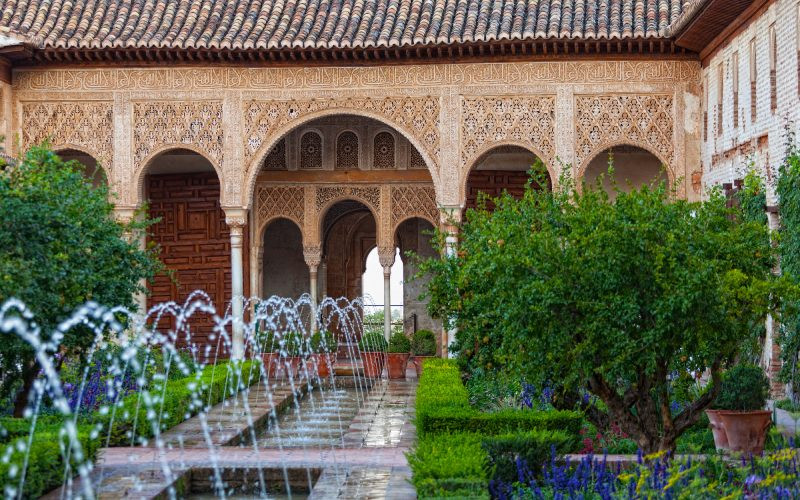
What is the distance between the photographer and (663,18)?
55.9ft

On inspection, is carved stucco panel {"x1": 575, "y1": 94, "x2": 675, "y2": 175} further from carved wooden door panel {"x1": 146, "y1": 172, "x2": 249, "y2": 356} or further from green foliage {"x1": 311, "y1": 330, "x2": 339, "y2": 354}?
carved wooden door panel {"x1": 146, "y1": 172, "x2": 249, "y2": 356}

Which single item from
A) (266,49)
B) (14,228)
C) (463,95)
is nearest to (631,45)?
(463,95)

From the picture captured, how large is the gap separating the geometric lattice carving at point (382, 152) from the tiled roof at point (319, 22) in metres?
3.02

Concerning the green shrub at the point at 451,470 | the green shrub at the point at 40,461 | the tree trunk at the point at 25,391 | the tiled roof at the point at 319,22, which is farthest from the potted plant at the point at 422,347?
the green shrub at the point at 451,470

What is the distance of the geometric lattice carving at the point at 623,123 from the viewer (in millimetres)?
17328

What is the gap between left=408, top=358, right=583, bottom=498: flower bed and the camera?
7.05m

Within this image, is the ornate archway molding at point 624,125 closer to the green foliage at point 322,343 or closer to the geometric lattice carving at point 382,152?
the geometric lattice carving at point 382,152

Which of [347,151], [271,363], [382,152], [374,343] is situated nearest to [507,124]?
[382,152]

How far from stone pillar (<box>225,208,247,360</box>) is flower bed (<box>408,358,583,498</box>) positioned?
6886 mm

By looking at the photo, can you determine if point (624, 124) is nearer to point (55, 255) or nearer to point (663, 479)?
point (55, 255)

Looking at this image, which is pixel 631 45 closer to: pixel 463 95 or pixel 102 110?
pixel 463 95

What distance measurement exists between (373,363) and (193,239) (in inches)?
206

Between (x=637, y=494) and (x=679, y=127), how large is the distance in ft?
37.6

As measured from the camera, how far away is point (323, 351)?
18656 mm
